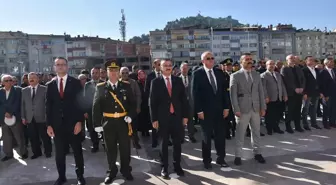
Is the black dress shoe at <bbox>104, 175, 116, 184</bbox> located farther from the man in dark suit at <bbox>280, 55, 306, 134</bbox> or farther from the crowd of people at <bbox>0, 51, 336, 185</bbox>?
the man in dark suit at <bbox>280, 55, 306, 134</bbox>

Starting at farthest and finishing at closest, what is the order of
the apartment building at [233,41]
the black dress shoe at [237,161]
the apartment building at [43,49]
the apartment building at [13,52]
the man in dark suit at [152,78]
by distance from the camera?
the apartment building at [43,49] < the apartment building at [233,41] < the apartment building at [13,52] < the man in dark suit at [152,78] < the black dress shoe at [237,161]

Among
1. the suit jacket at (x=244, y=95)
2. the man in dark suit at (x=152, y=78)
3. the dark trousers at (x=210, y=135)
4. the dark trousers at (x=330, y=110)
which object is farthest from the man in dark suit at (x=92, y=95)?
the dark trousers at (x=330, y=110)

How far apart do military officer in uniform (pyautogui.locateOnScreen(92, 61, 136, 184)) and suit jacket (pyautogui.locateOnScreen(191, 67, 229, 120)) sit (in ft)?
3.92

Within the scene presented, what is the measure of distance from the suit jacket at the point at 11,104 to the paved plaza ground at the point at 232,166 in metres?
0.98

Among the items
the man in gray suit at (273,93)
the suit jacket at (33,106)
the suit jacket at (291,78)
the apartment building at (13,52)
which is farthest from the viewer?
the apartment building at (13,52)

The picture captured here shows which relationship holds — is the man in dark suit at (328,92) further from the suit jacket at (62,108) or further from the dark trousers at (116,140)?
the suit jacket at (62,108)

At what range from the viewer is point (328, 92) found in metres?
8.54

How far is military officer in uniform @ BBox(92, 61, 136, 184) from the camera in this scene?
521cm

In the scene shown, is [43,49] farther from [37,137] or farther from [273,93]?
[273,93]

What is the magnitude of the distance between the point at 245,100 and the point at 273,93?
8.32ft

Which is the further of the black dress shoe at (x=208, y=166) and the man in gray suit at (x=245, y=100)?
the man in gray suit at (x=245, y=100)

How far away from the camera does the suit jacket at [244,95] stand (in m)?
5.85

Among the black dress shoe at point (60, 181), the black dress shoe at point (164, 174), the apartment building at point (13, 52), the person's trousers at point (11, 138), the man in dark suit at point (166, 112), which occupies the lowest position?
the black dress shoe at point (60, 181)

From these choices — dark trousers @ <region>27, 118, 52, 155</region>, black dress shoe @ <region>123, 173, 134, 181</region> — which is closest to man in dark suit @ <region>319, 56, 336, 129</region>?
black dress shoe @ <region>123, 173, 134, 181</region>
